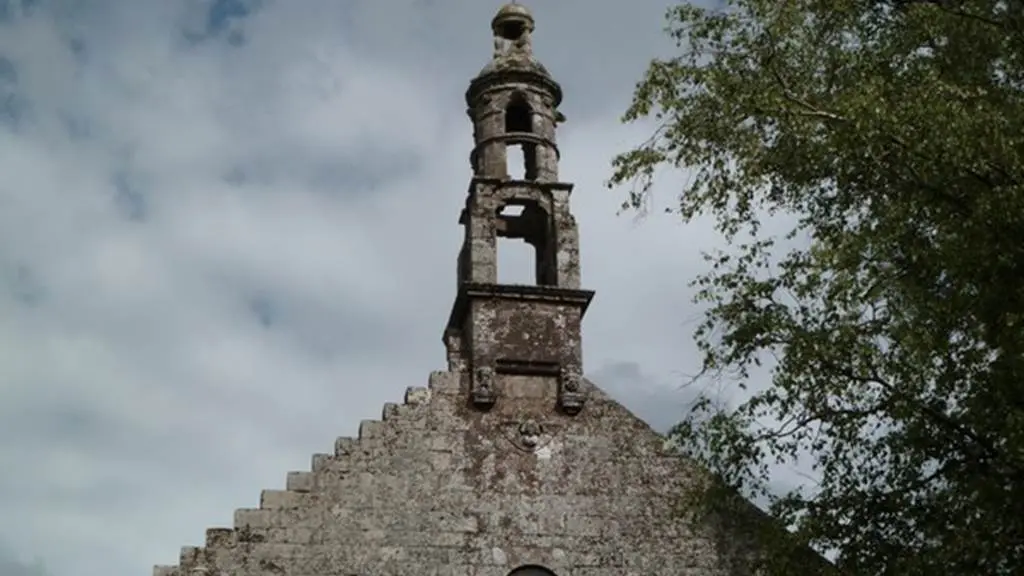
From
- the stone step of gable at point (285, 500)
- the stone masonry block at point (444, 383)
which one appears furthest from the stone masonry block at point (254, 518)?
the stone masonry block at point (444, 383)

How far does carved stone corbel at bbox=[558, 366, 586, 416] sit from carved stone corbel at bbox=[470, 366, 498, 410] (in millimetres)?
821

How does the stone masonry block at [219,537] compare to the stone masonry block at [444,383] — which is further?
the stone masonry block at [444,383]

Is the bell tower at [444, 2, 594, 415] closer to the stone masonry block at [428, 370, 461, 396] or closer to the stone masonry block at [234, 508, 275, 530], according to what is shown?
the stone masonry block at [428, 370, 461, 396]

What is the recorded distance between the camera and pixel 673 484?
56.3 feet

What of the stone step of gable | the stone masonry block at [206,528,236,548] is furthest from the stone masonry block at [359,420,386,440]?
the stone masonry block at [206,528,236,548]

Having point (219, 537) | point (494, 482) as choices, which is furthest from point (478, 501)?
point (219, 537)

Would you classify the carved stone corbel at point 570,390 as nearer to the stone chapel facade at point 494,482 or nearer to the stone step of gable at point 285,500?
the stone chapel facade at point 494,482

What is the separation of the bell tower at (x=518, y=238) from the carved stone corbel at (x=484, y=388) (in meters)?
0.01

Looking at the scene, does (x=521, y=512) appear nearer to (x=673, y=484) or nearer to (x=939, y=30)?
(x=673, y=484)

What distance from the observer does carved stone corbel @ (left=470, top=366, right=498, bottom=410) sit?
17266 millimetres

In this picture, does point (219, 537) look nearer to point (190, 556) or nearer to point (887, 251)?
point (190, 556)

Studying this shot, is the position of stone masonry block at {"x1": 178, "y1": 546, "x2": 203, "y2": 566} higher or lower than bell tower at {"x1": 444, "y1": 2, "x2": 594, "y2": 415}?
lower

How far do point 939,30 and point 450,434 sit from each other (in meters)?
7.60

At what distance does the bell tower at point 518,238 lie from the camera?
17.7 meters
